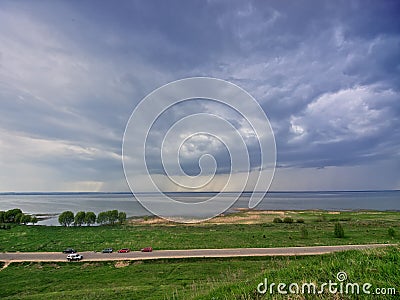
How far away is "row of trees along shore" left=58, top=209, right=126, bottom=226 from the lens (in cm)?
6538

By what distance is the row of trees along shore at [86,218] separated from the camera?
214 feet

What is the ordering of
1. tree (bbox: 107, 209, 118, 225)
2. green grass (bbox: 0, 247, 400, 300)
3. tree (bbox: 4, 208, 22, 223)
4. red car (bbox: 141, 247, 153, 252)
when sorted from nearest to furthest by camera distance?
green grass (bbox: 0, 247, 400, 300)
red car (bbox: 141, 247, 153, 252)
tree (bbox: 4, 208, 22, 223)
tree (bbox: 107, 209, 118, 225)

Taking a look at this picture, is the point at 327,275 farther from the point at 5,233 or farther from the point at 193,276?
the point at 5,233

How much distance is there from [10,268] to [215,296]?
31113 millimetres

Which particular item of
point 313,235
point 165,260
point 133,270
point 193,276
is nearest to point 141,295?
point 193,276

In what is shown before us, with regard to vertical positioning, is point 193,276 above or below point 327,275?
below

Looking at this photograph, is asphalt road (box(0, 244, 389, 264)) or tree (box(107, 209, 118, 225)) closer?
asphalt road (box(0, 244, 389, 264))

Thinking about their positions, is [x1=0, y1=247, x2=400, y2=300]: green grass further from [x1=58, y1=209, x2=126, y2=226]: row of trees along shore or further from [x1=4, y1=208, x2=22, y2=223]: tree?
[x1=4, y1=208, x2=22, y2=223]: tree

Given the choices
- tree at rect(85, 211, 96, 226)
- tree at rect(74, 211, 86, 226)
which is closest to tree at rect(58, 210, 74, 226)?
tree at rect(74, 211, 86, 226)

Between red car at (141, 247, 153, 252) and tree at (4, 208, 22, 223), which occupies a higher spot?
tree at (4, 208, 22, 223)

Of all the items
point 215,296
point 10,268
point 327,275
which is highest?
point 327,275

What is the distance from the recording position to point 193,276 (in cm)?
2197

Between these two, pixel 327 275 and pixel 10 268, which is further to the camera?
pixel 10 268

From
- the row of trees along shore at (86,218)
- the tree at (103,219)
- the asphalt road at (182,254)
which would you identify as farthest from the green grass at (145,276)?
the tree at (103,219)
